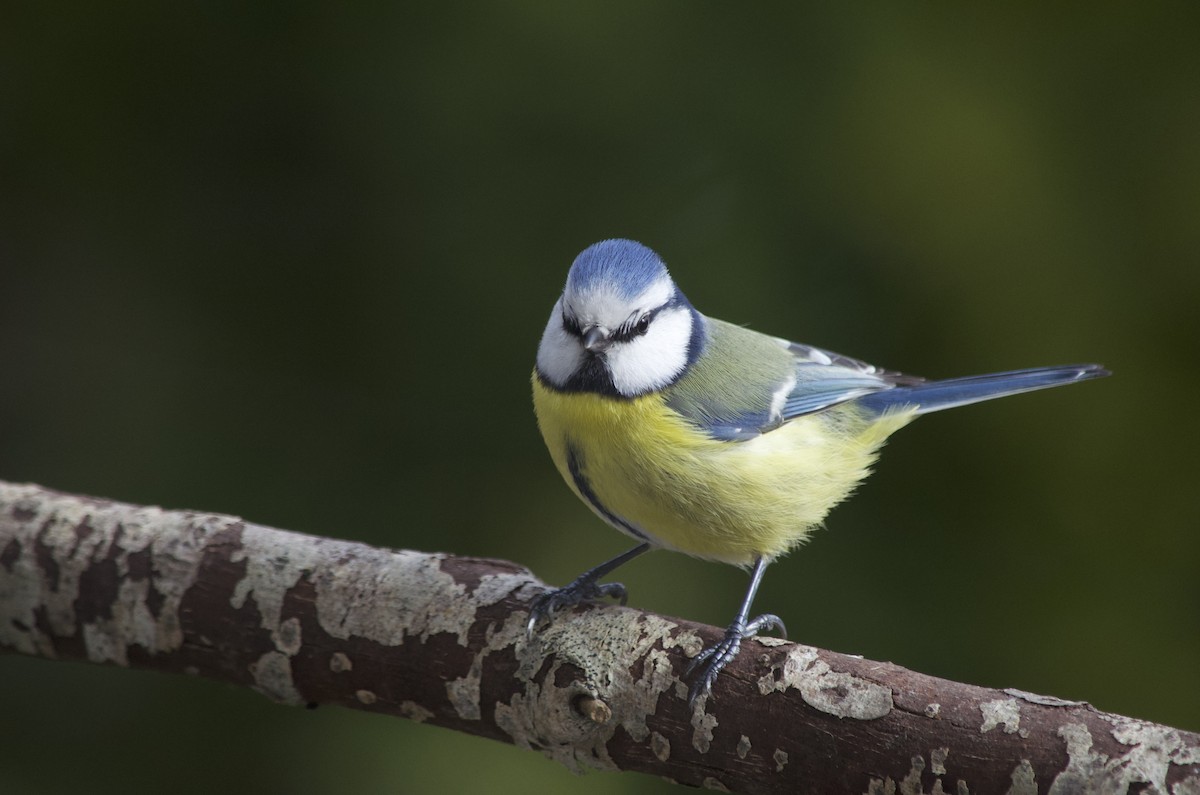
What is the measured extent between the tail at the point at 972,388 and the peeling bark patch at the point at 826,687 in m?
0.50

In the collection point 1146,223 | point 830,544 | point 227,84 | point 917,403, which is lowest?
point 830,544

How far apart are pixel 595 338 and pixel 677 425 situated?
135 mm

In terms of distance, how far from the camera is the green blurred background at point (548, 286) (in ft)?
5.67

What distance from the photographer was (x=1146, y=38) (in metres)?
1.72

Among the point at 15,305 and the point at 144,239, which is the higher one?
the point at 144,239

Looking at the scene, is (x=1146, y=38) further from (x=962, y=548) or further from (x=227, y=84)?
(x=227, y=84)

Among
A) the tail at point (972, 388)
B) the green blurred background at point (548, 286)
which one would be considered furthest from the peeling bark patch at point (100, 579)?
the tail at point (972, 388)

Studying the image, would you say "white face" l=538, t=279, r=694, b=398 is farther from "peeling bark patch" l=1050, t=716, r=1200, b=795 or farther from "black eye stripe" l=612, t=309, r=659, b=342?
"peeling bark patch" l=1050, t=716, r=1200, b=795

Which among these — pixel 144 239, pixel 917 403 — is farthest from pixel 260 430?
pixel 917 403

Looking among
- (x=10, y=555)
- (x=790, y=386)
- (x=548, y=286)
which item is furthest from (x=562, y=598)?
(x=548, y=286)

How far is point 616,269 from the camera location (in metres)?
1.20

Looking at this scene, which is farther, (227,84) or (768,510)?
(227,84)

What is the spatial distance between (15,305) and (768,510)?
1488mm

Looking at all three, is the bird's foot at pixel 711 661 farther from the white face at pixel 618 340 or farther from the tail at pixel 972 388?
the tail at pixel 972 388
